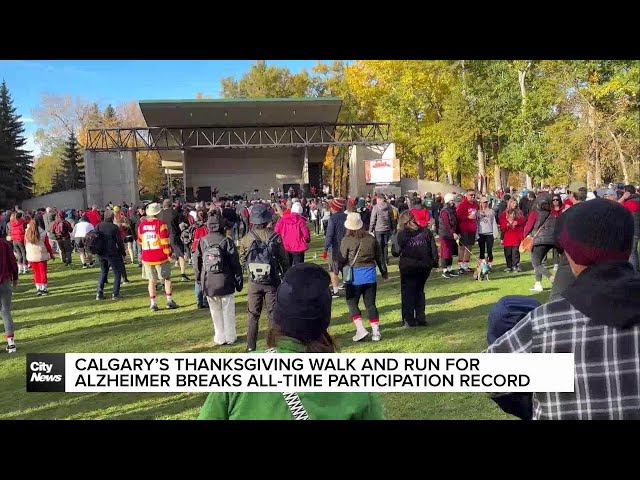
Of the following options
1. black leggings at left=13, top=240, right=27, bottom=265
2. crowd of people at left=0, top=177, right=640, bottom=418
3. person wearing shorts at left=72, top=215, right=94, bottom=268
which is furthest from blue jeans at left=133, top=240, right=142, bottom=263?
black leggings at left=13, top=240, right=27, bottom=265

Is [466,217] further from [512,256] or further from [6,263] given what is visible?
[6,263]

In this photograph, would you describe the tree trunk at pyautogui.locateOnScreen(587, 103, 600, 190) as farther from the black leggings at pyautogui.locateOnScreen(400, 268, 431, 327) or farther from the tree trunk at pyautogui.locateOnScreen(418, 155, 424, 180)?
the tree trunk at pyautogui.locateOnScreen(418, 155, 424, 180)

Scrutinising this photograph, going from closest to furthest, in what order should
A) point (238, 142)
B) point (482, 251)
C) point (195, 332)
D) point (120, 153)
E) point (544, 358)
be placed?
point (544, 358) < point (195, 332) < point (482, 251) < point (120, 153) < point (238, 142)

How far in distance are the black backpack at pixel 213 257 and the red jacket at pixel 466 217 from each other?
5624mm

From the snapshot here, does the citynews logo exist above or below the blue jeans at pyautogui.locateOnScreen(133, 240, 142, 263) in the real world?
below

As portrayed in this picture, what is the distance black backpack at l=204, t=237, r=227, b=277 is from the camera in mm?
6641

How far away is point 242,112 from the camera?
10.7 m

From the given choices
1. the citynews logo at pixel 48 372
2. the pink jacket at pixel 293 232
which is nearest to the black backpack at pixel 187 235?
the pink jacket at pixel 293 232

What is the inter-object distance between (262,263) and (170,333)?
86.4 inches

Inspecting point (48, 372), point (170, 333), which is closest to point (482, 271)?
point (170, 333)

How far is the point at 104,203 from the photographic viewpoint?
13.3 m
